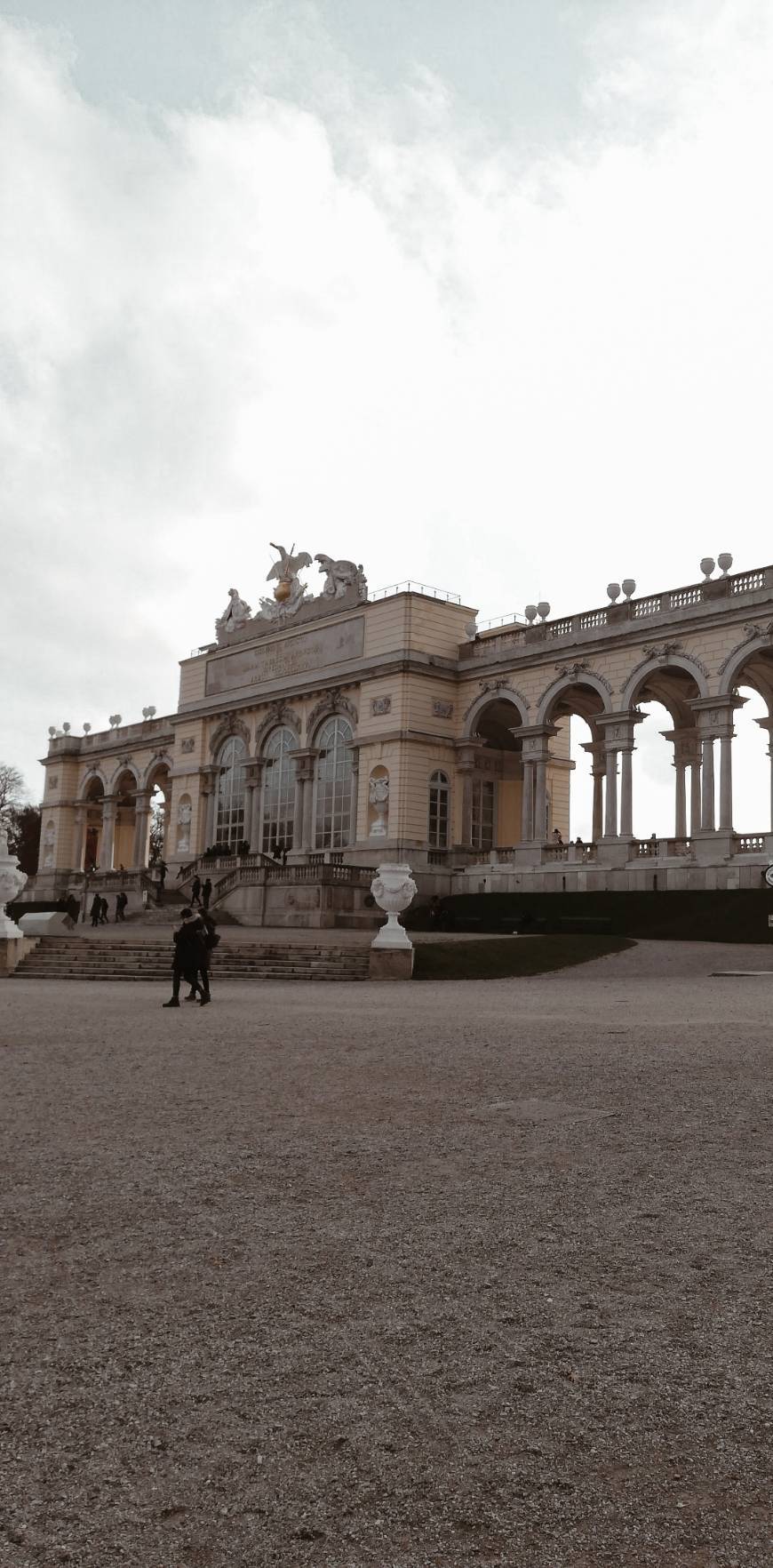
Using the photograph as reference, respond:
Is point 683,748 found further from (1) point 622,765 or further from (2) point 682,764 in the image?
(1) point 622,765

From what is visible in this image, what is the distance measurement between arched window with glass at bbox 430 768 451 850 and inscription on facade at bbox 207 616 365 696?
597cm

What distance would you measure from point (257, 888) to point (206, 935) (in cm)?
2110

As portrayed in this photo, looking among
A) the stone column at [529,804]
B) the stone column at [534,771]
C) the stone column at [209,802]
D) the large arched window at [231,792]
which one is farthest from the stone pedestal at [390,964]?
the stone column at [209,802]

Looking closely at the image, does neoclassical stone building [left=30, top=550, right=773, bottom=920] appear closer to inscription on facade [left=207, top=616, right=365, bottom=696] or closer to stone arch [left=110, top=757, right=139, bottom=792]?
inscription on facade [left=207, top=616, right=365, bottom=696]

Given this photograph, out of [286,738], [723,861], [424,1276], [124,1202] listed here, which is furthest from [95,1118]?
[286,738]

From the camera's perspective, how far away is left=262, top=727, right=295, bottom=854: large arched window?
48.0 meters

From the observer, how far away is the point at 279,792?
48.8 metres

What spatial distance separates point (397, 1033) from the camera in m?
11.6

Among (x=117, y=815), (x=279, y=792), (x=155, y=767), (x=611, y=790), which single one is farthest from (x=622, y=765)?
(x=117, y=815)

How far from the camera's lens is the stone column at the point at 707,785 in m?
35.1

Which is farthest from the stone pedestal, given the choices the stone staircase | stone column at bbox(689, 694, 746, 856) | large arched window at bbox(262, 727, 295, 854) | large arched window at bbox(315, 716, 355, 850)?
large arched window at bbox(262, 727, 295, 854)

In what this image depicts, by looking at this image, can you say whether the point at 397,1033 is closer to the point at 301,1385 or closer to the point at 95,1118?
the point at 95,1118

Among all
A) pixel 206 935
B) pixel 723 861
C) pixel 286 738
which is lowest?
pixel 206 935

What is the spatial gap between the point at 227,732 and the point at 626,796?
20708 millimetres
